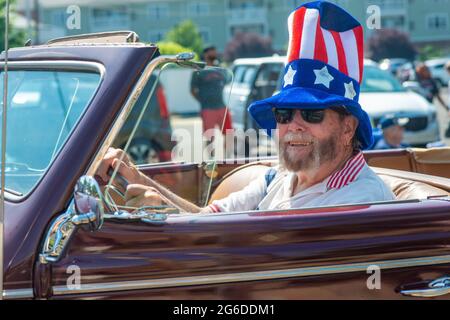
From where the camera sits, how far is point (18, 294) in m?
2.15

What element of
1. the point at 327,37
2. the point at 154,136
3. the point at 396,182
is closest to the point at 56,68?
the point at 327,37

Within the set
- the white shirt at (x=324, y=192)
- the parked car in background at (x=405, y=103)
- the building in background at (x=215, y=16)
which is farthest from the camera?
the parked car in background at (x=405, y=103)

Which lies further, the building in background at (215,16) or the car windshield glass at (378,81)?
the car windshield glass at (378,81)

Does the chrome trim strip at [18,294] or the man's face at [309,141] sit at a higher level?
the man's face at [309,141]

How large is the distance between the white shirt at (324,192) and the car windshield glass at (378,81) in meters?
8.52

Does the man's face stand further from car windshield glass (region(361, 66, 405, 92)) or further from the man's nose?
car windshield glass (region(361, 66, 405, 92))

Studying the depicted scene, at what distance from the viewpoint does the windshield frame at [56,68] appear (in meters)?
2.31

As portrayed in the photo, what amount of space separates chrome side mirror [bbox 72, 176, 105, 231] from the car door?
10 centimetres

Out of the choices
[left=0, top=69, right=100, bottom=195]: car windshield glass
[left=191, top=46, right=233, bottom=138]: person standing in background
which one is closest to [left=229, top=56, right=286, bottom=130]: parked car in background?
[left=191, top=46, right=233, bottom=138]: person standing in background

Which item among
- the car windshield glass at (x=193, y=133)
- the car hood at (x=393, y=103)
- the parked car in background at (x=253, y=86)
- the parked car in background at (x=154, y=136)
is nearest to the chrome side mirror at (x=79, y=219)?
the car windshield glass at (x=193, y=133)

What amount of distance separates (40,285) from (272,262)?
64 centimetres

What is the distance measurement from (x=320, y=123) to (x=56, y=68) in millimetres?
926

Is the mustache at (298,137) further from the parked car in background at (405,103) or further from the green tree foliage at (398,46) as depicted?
the green tree foliage at (398,46)
